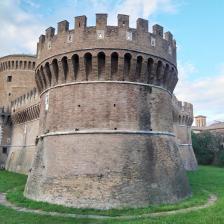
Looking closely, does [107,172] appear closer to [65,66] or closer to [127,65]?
[127,65]

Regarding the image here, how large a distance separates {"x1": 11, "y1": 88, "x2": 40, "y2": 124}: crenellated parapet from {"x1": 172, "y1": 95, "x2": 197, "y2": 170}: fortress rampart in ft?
59.3

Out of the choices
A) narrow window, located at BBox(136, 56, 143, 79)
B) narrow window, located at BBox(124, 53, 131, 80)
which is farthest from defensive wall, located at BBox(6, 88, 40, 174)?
narrow window, located at BBox(136, 56, 143, 79)

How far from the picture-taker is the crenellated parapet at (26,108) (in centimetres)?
3262

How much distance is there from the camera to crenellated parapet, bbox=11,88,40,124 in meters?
32.6

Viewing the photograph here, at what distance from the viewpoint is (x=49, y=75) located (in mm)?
18203

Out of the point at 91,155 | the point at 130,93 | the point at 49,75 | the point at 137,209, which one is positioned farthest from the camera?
the point at 49,75

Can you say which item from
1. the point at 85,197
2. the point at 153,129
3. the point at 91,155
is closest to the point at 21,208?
the point at 85,197

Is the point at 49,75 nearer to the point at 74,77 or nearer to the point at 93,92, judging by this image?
the point at 74,77

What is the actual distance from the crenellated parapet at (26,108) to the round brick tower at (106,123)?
15.1 meters

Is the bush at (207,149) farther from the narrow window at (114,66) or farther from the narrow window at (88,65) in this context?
the narrow window at (88,65)

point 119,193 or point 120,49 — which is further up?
point 120,49

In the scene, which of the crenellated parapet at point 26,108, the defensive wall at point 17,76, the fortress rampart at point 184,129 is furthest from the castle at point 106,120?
the defensive wall at point 17,76

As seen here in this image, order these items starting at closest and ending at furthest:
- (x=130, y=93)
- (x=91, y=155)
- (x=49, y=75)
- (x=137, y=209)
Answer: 1. (x=137, y=209)
2. (x=91, y=155)
3. (x=130, y=93)
4. (x=49, y=75)

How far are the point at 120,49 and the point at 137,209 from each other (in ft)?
27.1
